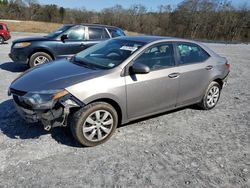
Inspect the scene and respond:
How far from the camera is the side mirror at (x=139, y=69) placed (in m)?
3.68

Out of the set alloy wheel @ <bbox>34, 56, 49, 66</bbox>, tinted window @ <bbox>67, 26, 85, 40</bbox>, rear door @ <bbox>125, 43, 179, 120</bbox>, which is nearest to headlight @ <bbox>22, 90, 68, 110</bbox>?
rear door @ <bbox>125, 43, 179, 120</bbox>

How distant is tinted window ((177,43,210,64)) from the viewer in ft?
15.0

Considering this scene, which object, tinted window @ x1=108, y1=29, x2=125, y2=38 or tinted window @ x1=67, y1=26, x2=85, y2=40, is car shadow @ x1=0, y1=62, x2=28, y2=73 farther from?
tinted window @ x1=108, y1=29, x2=125, y2=38

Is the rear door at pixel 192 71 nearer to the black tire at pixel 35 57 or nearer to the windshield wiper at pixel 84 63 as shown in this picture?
the windshield wiper at pixel 84 63

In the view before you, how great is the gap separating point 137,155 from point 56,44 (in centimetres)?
557

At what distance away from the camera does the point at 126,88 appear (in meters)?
3.70

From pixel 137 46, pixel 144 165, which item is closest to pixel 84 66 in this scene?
pixel 137 46

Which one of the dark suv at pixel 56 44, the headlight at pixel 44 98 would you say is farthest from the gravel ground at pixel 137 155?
the dark suv at pixel 56 44

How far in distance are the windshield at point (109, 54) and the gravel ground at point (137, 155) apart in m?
1.18

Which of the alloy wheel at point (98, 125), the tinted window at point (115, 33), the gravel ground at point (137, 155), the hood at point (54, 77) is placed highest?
the tinted window at point (115, 33)

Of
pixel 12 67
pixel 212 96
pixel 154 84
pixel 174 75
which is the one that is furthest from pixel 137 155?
pixel 12 67

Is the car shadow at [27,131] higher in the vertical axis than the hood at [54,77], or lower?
lower

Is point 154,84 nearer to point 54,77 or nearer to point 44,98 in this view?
point 54,77

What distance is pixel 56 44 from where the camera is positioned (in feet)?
25.6
